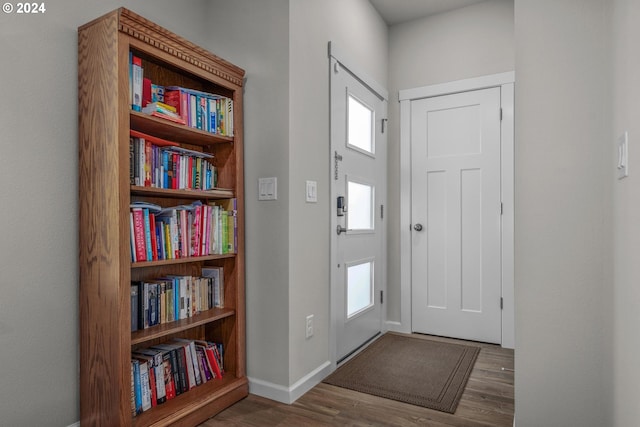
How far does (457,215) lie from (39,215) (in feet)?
9.23

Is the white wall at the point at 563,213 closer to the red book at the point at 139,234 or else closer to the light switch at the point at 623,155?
the light switch at the point at 623,155

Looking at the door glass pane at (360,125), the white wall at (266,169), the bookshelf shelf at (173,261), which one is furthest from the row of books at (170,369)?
the door glass pane at (360,125)

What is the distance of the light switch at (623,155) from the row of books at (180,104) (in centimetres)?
173

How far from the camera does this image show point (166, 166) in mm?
1903

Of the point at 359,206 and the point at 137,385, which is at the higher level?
the point at 359,206

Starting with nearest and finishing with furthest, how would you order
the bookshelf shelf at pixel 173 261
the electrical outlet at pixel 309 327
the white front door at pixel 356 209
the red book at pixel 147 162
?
the bookshelf shelf at pixel 173 261 → the red book at pixel 147 162 → the electrical outlet at pixel 309 327 → the white front door at pixel 356 209

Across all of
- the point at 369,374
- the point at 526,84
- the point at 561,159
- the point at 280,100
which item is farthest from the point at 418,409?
the point at 280,100

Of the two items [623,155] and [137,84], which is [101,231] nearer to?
[137,84]

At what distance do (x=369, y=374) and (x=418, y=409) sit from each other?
1.61ft

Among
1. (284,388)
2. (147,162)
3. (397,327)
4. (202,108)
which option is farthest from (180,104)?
(397,327)

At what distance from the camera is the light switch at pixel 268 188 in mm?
2129

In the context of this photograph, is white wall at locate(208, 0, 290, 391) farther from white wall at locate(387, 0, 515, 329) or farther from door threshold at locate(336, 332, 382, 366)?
white wall at locate(387, 0, 515, 329)

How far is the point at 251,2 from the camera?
223cm

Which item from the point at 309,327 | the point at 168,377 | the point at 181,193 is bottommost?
the point at 168,377
